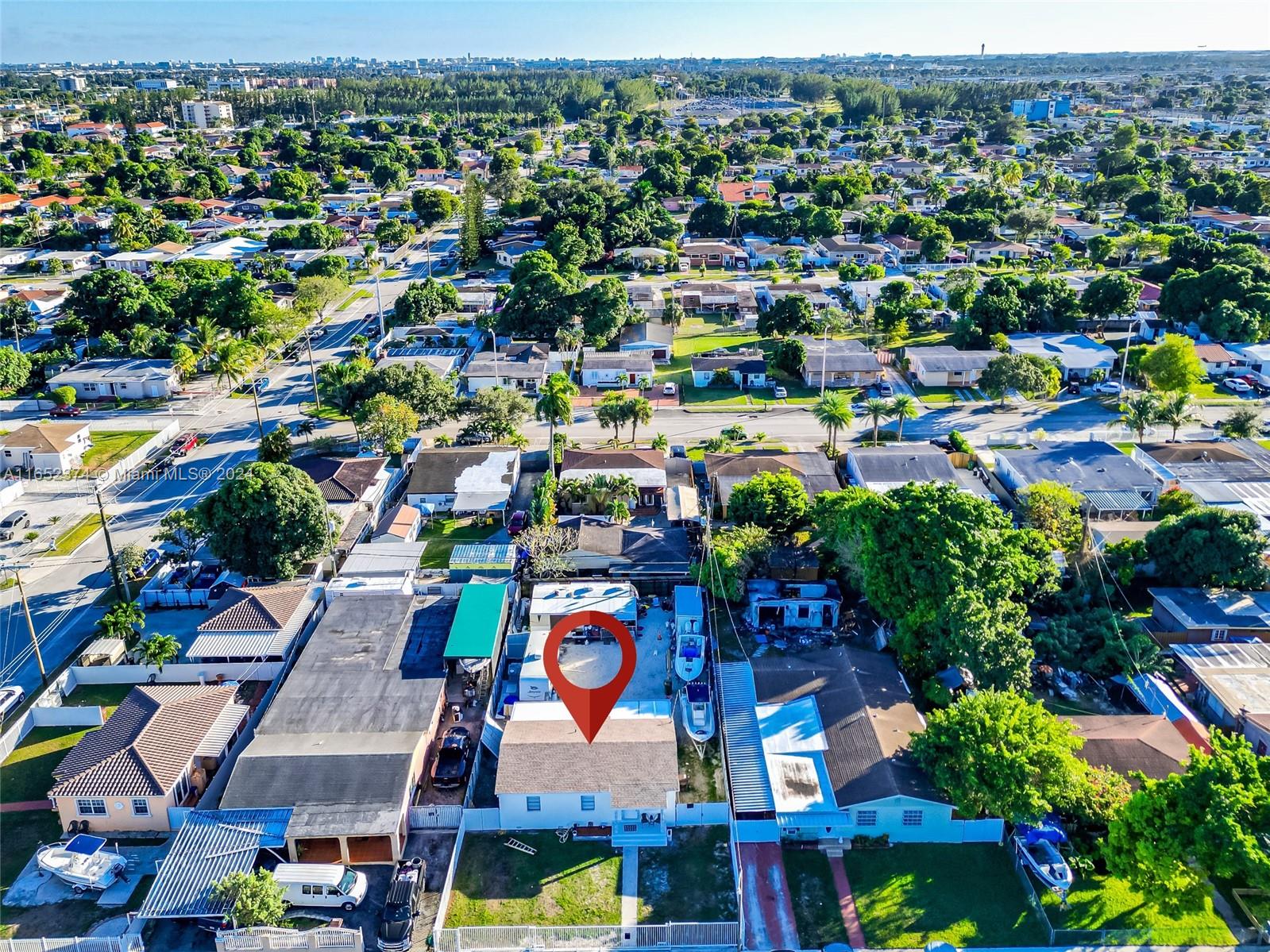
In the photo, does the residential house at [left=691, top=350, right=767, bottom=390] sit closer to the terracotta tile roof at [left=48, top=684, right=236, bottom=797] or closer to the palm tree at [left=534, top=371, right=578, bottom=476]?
the palm tree at [left=534, top=371, right=578, bottom=476]

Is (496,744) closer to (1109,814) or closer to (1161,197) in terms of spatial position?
(1109,814)

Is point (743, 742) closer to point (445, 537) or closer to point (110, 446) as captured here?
point (445, 537)

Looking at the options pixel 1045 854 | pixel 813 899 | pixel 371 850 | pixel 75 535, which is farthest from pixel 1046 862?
pixel 75 535

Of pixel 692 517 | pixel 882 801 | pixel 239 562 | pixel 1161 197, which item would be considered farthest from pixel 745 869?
pixel 1161 197

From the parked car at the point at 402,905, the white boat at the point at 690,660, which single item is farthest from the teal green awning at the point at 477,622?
the parked car at the point at 402,905

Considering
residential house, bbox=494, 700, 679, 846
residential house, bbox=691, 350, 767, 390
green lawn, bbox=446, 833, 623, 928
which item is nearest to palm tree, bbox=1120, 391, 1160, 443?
residential house, bbox=691, 350, 767, 390

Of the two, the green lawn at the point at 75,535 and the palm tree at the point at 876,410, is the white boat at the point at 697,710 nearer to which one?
the palm tree at the point at 876,410
